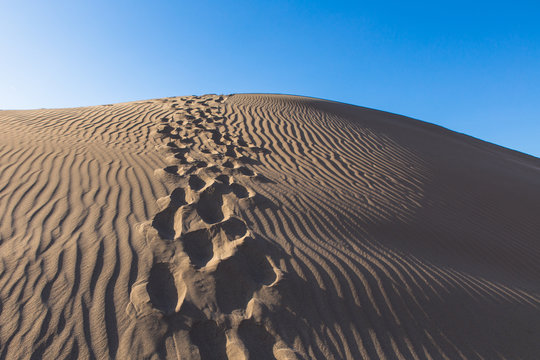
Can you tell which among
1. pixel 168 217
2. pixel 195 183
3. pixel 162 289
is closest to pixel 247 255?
pixel 162 289

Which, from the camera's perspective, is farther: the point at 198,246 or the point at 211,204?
the point at 211,204

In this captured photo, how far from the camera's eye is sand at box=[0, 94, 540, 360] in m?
2.47

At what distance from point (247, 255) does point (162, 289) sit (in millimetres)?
853

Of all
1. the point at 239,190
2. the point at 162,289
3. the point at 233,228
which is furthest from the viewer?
the point at 239,190

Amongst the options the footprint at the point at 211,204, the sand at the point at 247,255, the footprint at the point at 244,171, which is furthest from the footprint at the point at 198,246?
the footprint at the point at 244,171

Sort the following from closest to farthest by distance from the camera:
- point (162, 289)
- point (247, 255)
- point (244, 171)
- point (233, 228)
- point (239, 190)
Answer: point (162, 289) < point (247, 255) < point (233, 228) < point (239, 190) < point (244, 171)

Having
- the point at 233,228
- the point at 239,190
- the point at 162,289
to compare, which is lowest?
the point at 162,289

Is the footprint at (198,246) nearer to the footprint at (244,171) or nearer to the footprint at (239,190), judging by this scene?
the footprint at (239,190)

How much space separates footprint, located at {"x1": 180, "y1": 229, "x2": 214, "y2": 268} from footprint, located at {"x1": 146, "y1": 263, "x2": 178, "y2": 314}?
0.86 feet

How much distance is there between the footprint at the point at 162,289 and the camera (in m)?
2.61

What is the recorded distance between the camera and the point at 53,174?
4.54 m

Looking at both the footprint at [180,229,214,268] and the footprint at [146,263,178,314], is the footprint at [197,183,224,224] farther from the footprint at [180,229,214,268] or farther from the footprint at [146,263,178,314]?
the footprint at [146,263,178,314]

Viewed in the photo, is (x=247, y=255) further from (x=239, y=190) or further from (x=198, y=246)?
(x=239, y=190)

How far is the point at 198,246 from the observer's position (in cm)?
336
